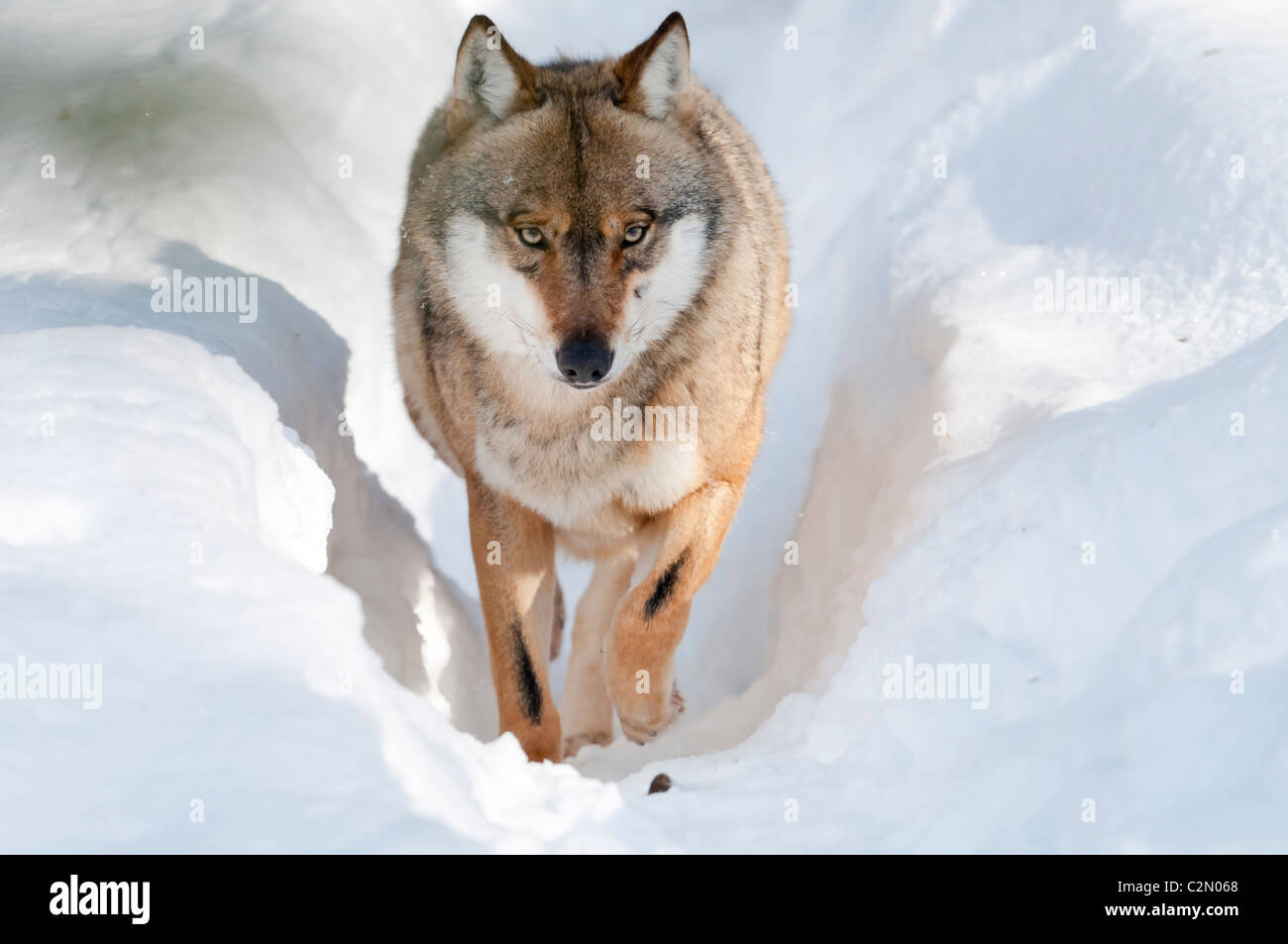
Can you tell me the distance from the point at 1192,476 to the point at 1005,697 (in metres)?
0.85

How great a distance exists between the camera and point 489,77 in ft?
13.4

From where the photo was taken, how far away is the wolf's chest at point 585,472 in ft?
14.0

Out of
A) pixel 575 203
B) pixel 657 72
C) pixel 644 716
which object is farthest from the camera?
pixel 644 716

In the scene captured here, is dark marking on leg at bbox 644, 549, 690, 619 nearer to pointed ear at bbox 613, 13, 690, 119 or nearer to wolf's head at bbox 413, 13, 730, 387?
wolf's head at bbox 413, 13, 730, 387

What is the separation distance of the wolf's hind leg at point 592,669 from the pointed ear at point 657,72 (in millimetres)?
2010

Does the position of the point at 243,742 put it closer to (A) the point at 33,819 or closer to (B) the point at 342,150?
(A) the point at 33,819

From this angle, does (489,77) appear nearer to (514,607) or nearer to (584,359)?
(584,359)

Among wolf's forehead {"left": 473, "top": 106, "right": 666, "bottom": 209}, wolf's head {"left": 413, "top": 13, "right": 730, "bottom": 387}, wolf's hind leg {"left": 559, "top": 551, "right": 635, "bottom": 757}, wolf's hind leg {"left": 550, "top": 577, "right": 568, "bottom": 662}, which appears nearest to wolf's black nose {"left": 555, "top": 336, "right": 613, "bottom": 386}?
wolf's head {"left": 413, "top": 13, "right": 730, "bottom": 387}

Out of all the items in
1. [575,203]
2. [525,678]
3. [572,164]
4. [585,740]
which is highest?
[572,164]

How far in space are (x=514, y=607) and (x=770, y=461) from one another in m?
3.15

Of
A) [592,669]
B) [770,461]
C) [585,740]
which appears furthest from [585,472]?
[770,461]

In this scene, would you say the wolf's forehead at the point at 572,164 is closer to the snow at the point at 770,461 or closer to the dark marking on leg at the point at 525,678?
the snow at the point at 770,461

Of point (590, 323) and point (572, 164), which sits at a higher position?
point (572, 164)

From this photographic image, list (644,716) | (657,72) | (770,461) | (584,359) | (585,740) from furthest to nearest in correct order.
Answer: (770,461)
(585,740)
(644,716)
(657,72)
(584,359)
